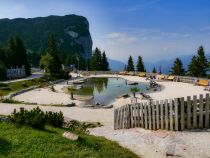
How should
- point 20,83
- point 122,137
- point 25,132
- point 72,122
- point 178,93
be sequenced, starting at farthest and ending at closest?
point 20,83 → point 178,93 → point 72,122 → point 122,137 → point 25,132

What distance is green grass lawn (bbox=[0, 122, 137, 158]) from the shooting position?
1011 centimetres

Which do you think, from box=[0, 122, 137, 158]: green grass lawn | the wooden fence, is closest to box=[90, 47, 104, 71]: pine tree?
the wooden fence

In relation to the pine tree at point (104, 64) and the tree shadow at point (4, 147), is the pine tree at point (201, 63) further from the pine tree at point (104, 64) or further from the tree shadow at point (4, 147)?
the tree shadow at point (4, 147)

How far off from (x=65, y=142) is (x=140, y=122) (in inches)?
252

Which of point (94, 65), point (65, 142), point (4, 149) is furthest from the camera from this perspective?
point (94, 65)

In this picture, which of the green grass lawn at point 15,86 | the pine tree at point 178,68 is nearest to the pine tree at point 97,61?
the pine tree at point 178,68

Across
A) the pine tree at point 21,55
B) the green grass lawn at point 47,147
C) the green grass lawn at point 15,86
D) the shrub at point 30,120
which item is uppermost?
the pine tree at point 21,55

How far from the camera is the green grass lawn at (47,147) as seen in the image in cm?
1011

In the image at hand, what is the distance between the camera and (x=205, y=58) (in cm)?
7688

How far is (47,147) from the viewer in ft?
34.6

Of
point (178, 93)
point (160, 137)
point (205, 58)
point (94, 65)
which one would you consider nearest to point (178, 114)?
point (160, 137)

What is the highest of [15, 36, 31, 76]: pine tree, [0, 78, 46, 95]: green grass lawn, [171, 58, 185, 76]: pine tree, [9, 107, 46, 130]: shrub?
[15, 36, 31, 76]: pine tree

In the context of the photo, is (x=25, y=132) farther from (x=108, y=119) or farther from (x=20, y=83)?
(x=20, y=83)

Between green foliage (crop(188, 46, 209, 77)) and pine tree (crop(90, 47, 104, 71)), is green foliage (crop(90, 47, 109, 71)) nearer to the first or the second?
pine tree (crop(90, 47, 104, 71))
